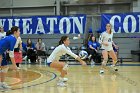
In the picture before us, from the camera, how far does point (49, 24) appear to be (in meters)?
20.3

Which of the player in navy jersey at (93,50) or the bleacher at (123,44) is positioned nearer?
the player in navy jersey at (93,50)

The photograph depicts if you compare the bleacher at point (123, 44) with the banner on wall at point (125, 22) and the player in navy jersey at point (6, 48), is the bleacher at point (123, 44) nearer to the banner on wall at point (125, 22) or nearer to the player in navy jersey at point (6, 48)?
the banner on wall at point (125, 22)

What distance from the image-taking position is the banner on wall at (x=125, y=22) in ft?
63.0

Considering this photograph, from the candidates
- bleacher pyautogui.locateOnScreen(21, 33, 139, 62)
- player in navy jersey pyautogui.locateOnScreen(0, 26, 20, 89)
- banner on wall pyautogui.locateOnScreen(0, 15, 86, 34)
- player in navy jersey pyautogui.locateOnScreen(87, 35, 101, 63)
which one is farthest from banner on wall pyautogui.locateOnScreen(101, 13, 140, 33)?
player in navy jersey pyautogui.locateOnScreen(0, 26, 20, 89)

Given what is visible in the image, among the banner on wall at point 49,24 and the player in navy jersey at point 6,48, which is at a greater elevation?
the banner on wall at point 49,24

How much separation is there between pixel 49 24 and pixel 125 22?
4.63 meters

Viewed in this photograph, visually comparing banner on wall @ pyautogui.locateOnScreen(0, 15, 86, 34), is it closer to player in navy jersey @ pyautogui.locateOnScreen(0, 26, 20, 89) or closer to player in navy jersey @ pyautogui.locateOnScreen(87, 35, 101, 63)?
player in navy jersey @ pyautogui.locateOnScreen(87, 35, 101, 63)

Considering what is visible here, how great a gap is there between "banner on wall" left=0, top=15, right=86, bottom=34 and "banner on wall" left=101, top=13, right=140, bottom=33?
1.60 meters

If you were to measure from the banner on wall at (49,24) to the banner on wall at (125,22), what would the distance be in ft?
5.23

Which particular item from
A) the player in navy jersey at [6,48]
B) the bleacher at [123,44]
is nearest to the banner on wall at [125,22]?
the bleacher at [123,44]

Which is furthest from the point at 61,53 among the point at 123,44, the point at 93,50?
the point at 123,44

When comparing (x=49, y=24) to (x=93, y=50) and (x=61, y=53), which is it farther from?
(x=61, y=53)

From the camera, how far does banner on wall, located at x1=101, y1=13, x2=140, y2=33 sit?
19188mm

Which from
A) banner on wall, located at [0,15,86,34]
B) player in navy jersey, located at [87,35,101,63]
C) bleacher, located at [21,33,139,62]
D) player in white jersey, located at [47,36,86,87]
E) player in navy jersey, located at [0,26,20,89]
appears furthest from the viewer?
banner on wall, located at [0,15,86,34]
